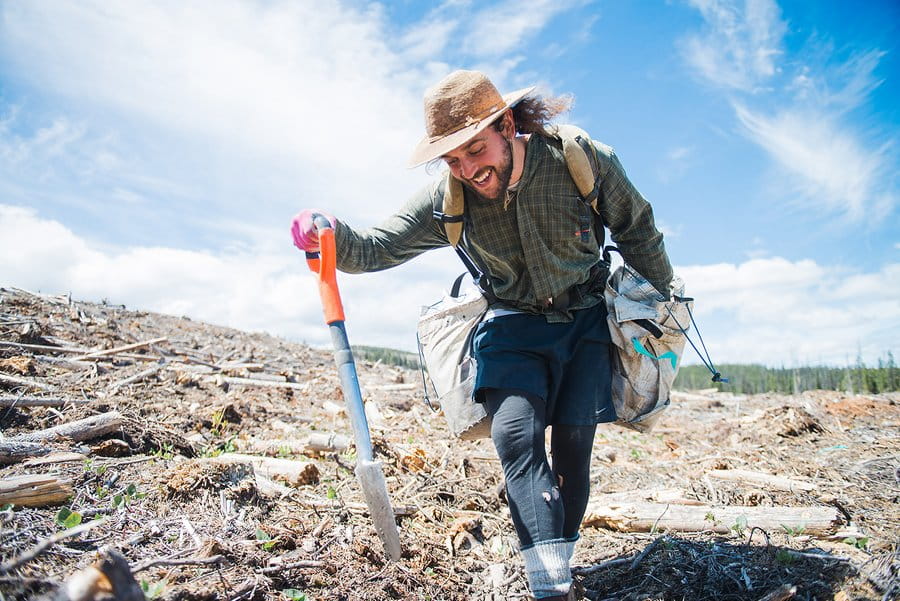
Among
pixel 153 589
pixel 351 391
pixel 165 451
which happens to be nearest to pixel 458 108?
pixel 351 391

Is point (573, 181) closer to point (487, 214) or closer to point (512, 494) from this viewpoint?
point (487, 214)

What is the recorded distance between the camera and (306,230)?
284cm

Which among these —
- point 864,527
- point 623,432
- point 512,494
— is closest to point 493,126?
point 512,494

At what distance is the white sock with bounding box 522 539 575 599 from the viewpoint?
2.22 meters

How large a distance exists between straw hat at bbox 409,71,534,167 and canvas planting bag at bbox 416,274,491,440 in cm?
81

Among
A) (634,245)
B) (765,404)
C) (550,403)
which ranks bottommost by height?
(765,404)

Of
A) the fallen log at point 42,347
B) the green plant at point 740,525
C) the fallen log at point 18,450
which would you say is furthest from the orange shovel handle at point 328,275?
the fallen log at point 42,347

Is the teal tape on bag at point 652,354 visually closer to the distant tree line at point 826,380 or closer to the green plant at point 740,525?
the green plant at point 740,525

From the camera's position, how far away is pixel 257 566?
250 centimetres

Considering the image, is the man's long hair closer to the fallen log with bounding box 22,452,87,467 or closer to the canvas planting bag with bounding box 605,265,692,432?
the canvas planting bag with bounding box 605,265,692,432

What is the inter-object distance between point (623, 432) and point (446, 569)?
23.5ft

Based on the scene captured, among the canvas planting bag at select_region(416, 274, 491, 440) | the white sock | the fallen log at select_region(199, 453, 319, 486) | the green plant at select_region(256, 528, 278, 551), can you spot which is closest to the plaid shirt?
the canvas planting bag at select_region(416, 274, 491, 440)

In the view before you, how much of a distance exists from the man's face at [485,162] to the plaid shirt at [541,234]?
10cm

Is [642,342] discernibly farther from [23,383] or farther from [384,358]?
[384,358]
